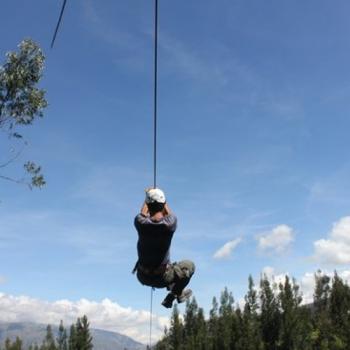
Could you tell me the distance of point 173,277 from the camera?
10.9 m

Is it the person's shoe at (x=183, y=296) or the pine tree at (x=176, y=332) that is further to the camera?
the pine tree at (x=176, y=332)

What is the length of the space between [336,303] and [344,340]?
56.1 ft

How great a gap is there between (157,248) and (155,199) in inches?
39.3

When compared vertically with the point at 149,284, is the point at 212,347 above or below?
above

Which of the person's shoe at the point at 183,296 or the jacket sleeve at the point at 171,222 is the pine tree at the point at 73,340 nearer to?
the person's shoe at the point at 183,296

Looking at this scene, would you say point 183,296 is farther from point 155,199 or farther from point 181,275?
point 155,199

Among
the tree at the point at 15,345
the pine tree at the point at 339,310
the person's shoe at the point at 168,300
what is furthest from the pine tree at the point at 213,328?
the person's shoe at the point at 168,300

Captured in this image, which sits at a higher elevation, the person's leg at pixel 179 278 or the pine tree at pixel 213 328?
the pine tree at pixel 213 328

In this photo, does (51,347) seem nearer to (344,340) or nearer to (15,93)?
(344,340)

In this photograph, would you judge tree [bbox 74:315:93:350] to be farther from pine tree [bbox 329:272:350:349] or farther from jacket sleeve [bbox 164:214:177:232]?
jacket sleeve [bbox 164:214:177:232]

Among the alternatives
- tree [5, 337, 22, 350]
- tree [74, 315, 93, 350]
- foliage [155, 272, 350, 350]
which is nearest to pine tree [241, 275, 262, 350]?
foliage [155, 272, 350, 350]

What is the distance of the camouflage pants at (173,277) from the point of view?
10.6m

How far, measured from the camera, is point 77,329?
77625 mm

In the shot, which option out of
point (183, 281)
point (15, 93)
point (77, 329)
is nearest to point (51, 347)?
point (77, 329)
